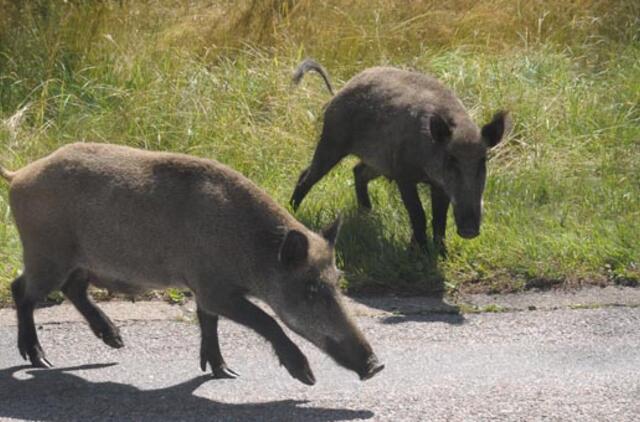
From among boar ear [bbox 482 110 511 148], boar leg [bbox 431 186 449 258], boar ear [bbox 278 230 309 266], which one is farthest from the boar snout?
boar ear [bbox 482 110 511 148]

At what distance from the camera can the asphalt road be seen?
19.6ft

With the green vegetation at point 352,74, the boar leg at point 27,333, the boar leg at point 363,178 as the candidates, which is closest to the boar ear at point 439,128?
the green vegetation at point 352,74

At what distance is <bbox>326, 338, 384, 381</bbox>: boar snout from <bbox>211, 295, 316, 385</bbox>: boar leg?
0.15 metres

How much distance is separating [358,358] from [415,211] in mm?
3006

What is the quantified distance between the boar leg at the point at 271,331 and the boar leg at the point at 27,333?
1.00 meters

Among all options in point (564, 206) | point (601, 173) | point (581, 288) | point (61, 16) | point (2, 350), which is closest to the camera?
point (2, 350)

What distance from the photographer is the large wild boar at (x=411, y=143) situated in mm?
8828

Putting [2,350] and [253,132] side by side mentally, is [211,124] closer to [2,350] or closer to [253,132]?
[253,132]

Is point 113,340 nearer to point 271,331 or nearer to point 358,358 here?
point 271,331

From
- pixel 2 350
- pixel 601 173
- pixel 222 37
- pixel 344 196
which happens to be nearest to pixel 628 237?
pixel 601 173

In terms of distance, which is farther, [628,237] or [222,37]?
[222,37]

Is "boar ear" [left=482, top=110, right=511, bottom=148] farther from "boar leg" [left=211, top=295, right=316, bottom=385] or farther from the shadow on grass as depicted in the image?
"boar leg" [left=211, top=295, right=316, bottom=385]

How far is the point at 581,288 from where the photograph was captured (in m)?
8.06

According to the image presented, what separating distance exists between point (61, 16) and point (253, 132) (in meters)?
2.41
